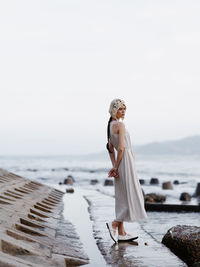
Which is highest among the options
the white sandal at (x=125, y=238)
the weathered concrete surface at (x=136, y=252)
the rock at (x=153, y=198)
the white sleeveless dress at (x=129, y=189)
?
the white sleeveless dress at (x=129, y=189)

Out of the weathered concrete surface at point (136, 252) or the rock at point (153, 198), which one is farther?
the rock at point (153, 198)

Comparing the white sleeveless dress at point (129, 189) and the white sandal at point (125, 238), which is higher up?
the white sleeveless dress at point (129, 189)

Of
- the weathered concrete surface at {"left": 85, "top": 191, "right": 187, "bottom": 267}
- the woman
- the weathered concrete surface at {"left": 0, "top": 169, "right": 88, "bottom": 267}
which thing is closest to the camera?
the weathered concrete surface at {"left": 0, "top": 169, "right": 88, "bottom": 267}

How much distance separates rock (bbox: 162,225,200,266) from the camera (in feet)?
16.8

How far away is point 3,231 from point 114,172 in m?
1.71

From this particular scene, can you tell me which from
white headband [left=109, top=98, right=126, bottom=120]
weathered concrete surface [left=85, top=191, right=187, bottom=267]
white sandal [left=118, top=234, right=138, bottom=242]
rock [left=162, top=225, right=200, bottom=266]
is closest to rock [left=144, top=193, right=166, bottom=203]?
weathered concrete surface [left=85, top=191, right=187, bottom=267]

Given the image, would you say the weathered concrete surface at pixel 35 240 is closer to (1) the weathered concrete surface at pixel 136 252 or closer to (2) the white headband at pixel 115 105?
(1) the weathered concrete surface at pixel 136 252

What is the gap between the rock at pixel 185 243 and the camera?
202 inches

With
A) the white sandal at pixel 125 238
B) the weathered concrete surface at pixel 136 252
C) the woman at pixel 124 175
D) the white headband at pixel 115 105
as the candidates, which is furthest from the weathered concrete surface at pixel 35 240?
the white headband at pixel 115 105

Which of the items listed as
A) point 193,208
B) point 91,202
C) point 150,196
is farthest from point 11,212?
point 150,196

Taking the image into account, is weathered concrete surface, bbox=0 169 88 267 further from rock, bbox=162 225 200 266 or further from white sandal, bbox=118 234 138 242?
rock, bbox=162 225 200 266

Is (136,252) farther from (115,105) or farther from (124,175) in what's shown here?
(115,105)

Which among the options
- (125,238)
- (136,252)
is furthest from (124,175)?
(136,252)

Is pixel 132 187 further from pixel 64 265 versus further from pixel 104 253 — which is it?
pixel 64 265
